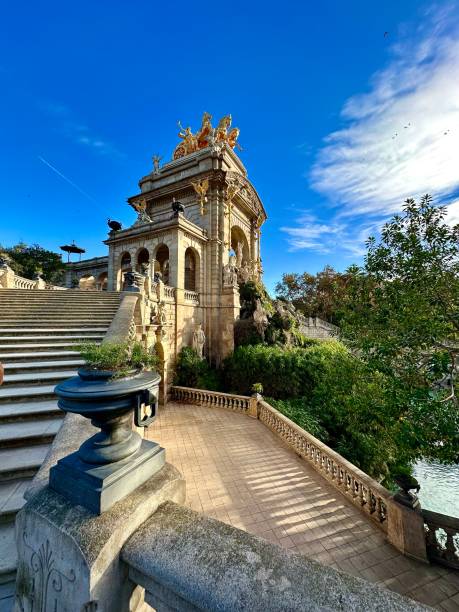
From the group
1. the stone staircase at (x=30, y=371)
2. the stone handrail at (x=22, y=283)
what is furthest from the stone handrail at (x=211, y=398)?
the stone handrail at (x=22, y=283)

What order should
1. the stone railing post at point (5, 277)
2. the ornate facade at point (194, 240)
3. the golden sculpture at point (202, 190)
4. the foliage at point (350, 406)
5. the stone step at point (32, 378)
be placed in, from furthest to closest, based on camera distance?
1. the golden sculpture at point (202, 190)
2. the ornate facade at point (194, 240)
3. the stone railing post at point (5, 277)
4. the foliage at point (350, 406)
5. the stone step at point (32, 378)

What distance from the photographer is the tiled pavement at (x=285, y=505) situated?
4.64 meters

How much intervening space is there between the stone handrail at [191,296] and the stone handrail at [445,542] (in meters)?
13.2

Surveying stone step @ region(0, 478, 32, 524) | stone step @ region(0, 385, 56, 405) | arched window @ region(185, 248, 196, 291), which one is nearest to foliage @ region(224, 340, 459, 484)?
stone step @ region(0, 478, 32, 524)

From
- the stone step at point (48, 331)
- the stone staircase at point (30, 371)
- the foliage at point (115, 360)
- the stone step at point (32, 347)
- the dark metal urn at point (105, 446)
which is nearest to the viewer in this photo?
the dark metal urn at point (105, 446)

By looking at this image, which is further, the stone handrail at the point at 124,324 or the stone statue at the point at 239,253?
the stone statue at the point at 239,253

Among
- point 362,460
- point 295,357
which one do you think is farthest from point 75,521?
point 295,357

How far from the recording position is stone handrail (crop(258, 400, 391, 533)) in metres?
5.73

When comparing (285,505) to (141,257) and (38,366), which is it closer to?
(38,366)

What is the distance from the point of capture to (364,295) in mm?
7082

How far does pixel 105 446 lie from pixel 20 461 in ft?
7.43

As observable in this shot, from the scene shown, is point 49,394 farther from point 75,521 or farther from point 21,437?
point 75,521

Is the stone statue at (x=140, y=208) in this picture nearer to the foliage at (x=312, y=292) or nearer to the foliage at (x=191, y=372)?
the foliage at (x=191, y=372)

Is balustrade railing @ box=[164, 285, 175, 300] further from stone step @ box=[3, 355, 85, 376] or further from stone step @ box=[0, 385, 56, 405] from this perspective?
stone step @ box=[0, 385, 56, 405]
